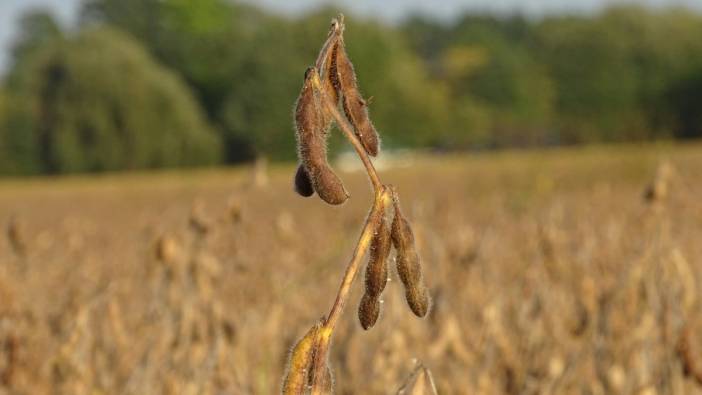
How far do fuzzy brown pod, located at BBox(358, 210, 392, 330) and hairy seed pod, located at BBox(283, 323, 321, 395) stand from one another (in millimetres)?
45

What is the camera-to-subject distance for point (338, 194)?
82 cm

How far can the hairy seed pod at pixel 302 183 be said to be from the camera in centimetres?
86

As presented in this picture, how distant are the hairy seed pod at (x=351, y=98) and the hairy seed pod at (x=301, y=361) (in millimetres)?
137

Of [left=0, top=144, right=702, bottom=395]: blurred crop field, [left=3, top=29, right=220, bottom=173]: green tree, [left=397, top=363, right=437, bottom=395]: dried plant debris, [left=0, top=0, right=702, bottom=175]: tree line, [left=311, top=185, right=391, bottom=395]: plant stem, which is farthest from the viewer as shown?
[left=0, top=0, right=702, bottom=175]: tree line

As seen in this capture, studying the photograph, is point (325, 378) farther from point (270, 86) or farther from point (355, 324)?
point (270, 86)

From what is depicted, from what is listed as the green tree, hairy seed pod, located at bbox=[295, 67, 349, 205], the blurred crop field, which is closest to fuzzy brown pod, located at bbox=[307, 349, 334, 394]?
hairy seed pod, located at bbox=[295, 67, 349, 205]

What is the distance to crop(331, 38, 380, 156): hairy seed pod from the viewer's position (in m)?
0.86

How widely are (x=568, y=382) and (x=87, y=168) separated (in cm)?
3988

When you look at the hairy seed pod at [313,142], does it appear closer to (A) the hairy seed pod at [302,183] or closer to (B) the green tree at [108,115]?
(A) the hairy seed pod at [302,183]

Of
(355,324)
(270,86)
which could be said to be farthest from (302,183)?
(270,86)

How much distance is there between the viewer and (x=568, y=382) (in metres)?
2.42

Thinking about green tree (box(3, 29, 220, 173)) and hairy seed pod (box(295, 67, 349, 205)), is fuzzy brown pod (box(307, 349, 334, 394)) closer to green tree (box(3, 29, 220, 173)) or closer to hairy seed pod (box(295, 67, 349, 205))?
hairy seed pod (box(295, 67, 349, 205))

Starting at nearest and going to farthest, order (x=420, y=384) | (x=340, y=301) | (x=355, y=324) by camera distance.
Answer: (x=340, y=301), (x=420, y=384), (x=355, y=324)

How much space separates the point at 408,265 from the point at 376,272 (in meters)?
0.03
